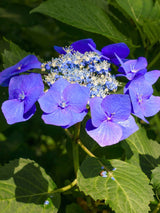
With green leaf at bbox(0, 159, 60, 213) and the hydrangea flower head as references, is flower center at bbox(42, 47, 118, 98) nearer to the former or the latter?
the hydrangea flower head

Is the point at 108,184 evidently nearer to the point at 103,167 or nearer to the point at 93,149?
the point at 103,167

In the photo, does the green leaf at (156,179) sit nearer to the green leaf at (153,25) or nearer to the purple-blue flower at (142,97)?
the purple-blue flower at (142,97)

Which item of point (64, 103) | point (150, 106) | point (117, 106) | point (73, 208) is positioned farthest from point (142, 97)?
point (73, 208)

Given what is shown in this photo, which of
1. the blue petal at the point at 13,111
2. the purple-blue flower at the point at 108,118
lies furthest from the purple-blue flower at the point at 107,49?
the blue petal at the point at 13,111

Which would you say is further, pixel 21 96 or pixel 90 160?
pixel 90 160

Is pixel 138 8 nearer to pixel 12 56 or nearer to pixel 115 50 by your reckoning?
pixel 115 50

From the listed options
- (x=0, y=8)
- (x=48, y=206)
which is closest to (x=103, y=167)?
(x=48, y=206)

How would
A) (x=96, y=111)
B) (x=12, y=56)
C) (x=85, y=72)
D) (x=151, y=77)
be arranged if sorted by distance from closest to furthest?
1. (x=96, y=111)
2. (x=85, y=72)
3. (x=151, y=77)
4. (x=12, y=56)
